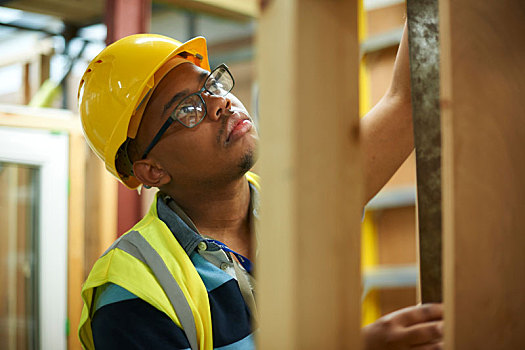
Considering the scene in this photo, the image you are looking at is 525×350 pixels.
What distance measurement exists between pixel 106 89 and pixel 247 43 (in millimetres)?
3182

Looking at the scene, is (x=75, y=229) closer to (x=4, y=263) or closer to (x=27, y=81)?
(x=4, y=263)

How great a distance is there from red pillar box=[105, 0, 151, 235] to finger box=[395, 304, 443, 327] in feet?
6.91

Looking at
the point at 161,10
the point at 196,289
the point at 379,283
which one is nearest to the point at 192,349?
the point at 196,289

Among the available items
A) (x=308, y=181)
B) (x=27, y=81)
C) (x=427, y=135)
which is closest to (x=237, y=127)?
(x=427, y=135)

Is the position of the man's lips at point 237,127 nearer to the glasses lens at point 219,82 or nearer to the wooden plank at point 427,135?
the glasses lens at point 219,82

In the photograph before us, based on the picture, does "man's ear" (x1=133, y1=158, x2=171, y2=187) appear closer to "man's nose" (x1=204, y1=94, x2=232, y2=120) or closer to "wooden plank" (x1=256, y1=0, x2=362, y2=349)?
"man's nose" (x1=204, y1=94, x2=232, y2=120)

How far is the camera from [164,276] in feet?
4.46

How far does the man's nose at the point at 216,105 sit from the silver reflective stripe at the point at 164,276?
37 cm

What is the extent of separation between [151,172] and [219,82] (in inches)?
12.5

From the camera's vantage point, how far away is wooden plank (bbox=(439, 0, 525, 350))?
671 mm

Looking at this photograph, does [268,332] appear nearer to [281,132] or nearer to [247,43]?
[281,132]

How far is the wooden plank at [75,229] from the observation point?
9.21ft

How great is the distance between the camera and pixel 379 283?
323 cm

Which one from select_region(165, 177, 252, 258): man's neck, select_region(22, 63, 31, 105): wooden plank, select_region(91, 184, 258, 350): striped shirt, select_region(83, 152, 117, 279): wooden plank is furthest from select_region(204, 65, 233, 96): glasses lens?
select_region(22, 63, 31, 105): wooden plank
